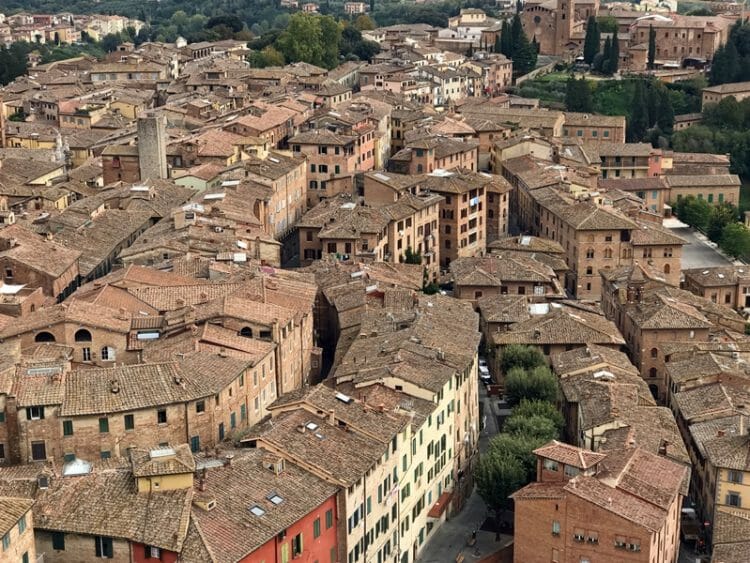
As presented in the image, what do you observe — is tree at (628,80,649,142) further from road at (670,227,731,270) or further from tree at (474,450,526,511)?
tree at (474,450,526,511)

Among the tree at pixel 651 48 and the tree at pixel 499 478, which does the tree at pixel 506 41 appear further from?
the tree at pixel 499 478

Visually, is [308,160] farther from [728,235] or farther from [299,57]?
[299,57]

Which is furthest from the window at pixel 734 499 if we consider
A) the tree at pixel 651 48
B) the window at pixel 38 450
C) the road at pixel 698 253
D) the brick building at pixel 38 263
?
the tree at pixel 651 48

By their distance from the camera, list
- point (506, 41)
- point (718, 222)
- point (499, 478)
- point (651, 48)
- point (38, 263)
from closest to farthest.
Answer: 1. point (499, 478)
2. point (38, 263)
3. point (718, 222)
4. point (651, 48)
5. point (506, 41)

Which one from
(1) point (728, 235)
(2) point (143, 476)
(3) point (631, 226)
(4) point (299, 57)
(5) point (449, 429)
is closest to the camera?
(2) point (143, 476)

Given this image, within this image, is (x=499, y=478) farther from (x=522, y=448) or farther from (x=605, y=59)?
(x=605, y=59)

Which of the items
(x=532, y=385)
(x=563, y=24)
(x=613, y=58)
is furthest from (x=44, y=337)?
(x=563, y=24)

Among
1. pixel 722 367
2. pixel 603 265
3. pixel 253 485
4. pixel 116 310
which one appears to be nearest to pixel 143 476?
pixel 253 485
